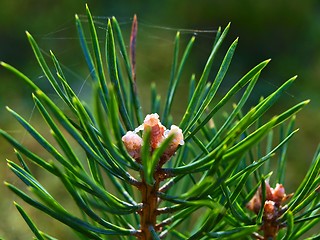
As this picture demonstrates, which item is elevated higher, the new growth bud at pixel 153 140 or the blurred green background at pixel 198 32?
the blurred green background at pixel 198 32

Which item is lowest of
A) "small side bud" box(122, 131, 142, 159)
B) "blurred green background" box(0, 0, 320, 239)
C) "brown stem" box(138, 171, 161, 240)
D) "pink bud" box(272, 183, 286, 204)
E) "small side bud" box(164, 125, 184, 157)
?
"brown stem" box(138, 171, 161, 240)

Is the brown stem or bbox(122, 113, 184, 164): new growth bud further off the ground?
bbox(122, 113, 184, 164): new growth bud

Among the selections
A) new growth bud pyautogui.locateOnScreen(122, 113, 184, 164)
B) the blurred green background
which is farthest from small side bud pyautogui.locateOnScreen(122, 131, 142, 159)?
the blurred green background

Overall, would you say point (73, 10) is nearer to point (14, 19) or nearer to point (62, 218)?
point (14, 19)

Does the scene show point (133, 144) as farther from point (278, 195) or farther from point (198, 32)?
point (198, 32)

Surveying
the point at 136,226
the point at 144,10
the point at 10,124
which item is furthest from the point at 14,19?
the point at 136,226

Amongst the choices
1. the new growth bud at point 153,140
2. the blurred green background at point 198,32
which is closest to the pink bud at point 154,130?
the new growth bud at point 153,140

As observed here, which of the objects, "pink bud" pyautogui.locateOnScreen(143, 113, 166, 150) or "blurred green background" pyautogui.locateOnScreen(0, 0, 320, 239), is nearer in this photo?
"pink bud" pyautogui.locateOnScreen(143, 113, 166, 150)

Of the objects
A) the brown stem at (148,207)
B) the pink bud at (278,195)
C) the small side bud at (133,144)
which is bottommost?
the brown stem at (148,207)

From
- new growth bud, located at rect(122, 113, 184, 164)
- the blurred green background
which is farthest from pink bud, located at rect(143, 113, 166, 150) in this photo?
the blurred green background

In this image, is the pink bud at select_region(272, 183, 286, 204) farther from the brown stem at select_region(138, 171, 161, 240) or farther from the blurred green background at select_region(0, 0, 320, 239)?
the blurred green background at select_region(0, 0, 320, 239)

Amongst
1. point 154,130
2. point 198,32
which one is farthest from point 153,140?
point 198,32

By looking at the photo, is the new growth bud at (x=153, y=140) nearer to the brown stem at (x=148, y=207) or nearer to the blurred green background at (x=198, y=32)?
the brown stem at (x=148, y=207)
